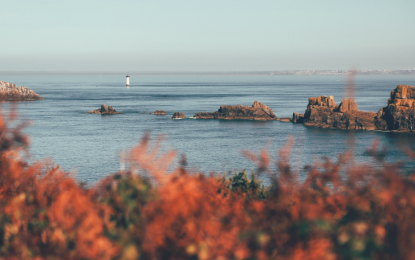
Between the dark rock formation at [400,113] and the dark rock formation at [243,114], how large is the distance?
26.7 metres

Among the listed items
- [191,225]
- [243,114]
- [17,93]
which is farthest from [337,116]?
[17,93]

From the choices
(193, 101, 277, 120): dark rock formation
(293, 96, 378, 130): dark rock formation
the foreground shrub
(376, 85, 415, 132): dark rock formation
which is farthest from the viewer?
(193, 101, 277, 120): dark rock formation

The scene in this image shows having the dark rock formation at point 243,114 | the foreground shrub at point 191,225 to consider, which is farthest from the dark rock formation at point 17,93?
the foreground shrub at point 191,225

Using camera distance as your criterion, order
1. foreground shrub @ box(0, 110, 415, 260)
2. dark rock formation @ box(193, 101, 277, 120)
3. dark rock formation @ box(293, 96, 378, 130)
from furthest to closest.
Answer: dark rock formation @ box(193, 101, 277, 120), dark rock formation @ box(293, 96, 378, 130), foreground shrub @ box(0, 110, 415, 260)

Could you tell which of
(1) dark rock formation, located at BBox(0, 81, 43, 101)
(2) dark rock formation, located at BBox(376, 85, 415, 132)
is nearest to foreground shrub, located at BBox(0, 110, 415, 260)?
(2) dark rock formation, located at BBox(376, 85, 415, 132)

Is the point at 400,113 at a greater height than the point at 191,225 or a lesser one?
lesser

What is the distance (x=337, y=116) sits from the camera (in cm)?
8694

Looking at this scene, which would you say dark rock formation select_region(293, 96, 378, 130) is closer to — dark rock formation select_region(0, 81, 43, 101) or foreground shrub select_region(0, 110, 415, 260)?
foreground shrub select_region(0, 110, 415, 260)

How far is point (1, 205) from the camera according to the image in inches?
329

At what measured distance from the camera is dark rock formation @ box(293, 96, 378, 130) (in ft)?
275

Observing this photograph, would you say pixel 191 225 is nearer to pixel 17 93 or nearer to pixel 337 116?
pixel 337 116

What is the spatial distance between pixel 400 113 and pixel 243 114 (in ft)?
120

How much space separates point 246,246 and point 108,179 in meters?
3.39

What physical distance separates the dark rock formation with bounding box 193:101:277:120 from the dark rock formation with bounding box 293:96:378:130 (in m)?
8.94
